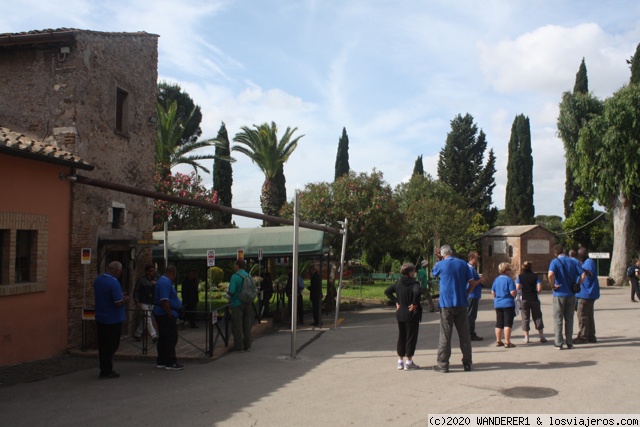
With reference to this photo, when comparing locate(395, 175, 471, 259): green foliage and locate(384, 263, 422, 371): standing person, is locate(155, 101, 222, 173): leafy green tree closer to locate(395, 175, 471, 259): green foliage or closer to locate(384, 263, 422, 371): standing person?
locate(395, 175, 471, 259): green foliage

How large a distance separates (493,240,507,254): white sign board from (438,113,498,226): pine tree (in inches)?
911

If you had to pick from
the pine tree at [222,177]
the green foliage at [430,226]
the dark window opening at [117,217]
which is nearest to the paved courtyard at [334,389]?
the dark window opening at [117,217]

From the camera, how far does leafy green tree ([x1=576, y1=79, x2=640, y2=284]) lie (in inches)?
1275

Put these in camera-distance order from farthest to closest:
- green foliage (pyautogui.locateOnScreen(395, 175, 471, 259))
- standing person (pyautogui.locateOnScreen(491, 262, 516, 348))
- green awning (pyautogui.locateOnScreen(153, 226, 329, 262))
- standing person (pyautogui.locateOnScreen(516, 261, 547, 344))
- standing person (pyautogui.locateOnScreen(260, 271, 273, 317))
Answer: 1. green foliage (pyautogui.locateOnScreen(395, 175, 471, 259))
2. standing person (pyautogui.locateOnScreen(260, 271, 273, 317))
3. green awning (pyautogui.locateOnScreen(153, 226, 329, 262))
4. standing person (pyautogui.locateOnScreen(516, 261, 547, 344))
5. standing person (pyautogui.locateOnScreen(491, 262, 516, 348))

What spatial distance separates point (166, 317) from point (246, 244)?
7021 mm

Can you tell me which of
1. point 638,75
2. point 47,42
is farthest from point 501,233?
point 47,42

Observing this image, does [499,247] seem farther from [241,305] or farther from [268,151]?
[241,305]

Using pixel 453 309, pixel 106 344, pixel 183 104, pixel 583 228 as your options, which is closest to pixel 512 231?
pixel 583 228

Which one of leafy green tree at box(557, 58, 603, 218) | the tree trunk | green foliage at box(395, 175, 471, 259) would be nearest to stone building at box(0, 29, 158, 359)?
green foliage at box(395, 175, 471, 259)

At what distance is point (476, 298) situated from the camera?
12328 millimetres

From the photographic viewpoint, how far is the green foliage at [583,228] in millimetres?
42062

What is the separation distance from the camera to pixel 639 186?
32.7m

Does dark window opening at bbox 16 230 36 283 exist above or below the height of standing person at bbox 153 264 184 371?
above

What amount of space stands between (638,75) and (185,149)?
28600 mm
